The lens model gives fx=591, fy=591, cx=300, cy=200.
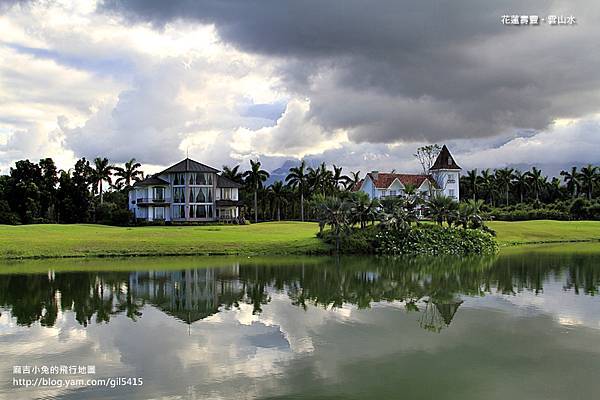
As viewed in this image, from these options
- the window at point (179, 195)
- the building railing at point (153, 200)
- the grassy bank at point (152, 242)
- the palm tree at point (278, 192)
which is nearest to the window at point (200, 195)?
the window at point (179, 195)

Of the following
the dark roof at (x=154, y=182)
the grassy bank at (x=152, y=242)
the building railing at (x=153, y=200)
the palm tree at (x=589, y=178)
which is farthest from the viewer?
the palm tree at (x=589, y=178)

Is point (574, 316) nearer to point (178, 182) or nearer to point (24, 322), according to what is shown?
point (24, 322)

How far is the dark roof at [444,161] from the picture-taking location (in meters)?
97.6

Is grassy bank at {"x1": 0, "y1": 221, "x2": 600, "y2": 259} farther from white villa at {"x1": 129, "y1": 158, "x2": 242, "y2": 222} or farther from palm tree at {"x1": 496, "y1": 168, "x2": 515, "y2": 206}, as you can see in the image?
palm tree at {"x1": 496, "y1": 168, "x2": 515, "y2": 206}

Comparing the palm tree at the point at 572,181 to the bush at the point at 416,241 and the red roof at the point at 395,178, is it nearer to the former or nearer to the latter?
the red roof at the point at 395,178

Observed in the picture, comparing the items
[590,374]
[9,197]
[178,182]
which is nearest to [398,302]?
[590,374]

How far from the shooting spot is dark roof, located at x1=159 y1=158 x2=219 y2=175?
82562 mm

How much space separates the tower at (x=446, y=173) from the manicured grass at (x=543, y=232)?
68.6ft

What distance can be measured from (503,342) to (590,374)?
3.40 m

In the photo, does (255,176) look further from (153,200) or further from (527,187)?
(527,187)

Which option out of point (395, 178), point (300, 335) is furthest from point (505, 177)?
point (300, 335)

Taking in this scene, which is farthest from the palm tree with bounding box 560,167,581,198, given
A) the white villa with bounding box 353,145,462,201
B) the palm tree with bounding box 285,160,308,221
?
the palm tree with bounding box 285,160,308,221

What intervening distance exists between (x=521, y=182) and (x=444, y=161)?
84.9 ft

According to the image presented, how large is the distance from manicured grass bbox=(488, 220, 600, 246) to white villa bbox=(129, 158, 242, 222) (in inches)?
1436
